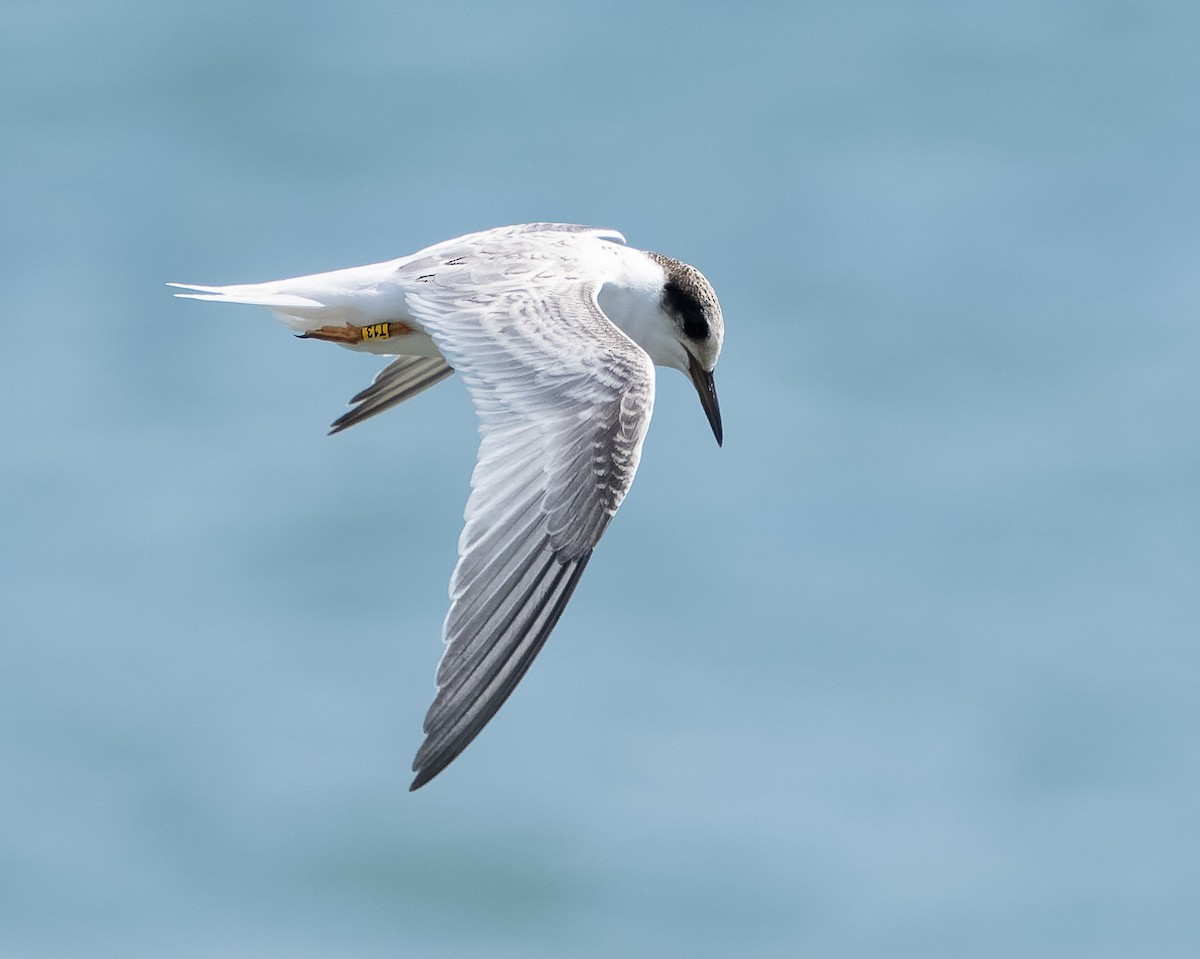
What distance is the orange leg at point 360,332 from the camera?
7.83m

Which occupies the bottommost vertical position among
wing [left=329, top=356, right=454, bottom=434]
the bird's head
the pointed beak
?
wing [left=329, top=356, right=454, bottom=434]

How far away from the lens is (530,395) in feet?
22.9

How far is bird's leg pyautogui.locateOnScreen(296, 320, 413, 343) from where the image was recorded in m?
7.83

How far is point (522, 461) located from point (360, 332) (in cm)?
137

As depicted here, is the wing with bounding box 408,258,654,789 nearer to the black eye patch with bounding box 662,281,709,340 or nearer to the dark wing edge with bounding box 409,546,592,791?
the dark wing edge with bounding box 409,546,592,791

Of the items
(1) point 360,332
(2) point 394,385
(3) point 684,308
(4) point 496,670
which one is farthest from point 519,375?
(2) point 394,385

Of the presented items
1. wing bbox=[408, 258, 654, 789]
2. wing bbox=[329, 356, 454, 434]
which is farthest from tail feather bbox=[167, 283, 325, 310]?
wing bbox=[329, 356, 454, 434]

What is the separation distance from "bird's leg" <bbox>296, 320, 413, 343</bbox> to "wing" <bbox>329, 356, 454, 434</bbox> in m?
0.77

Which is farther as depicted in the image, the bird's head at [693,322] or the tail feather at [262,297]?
the bird's head at [693,322]

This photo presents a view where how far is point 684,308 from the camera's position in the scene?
27.7 ft

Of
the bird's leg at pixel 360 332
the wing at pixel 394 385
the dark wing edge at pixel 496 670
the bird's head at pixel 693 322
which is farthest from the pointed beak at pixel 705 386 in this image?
the dark wing edge at pixel 496 670

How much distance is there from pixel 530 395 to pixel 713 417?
192 cm

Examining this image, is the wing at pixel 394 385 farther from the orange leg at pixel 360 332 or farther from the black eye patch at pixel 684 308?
the black eye patch at pixel 684 308

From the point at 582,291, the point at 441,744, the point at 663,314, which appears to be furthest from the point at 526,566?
the point at 663,314
